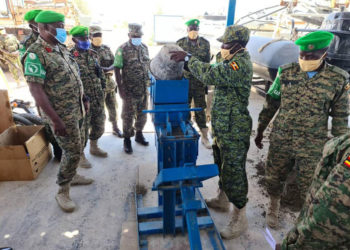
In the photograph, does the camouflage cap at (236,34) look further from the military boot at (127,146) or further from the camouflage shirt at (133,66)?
the military boot at (127,146)

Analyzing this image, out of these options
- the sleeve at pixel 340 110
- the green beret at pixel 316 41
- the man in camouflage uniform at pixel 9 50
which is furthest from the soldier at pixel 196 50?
the man in camouflage uniform at pixel 9 50

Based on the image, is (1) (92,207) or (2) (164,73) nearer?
(2) (164,73)

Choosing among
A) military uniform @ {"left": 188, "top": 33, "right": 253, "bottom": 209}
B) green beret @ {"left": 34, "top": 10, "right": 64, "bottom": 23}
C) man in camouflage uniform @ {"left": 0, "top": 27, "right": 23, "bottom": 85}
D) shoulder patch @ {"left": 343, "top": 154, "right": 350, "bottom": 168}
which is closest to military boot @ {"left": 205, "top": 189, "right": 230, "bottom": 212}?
military uniform @ {"left": 188, "top": 33, "right": 253, "bottom": 209}

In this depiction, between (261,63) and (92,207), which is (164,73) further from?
(261,63)

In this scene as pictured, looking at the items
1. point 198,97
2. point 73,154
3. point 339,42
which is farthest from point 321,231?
point 339,42

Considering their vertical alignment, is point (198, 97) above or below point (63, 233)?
above

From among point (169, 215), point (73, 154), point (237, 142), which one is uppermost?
point (237, 142)

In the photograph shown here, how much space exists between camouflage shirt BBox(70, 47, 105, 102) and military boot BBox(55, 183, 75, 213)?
128 centimetres

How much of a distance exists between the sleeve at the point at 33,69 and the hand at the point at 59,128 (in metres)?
0.39

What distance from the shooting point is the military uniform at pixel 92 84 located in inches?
125

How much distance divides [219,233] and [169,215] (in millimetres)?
604

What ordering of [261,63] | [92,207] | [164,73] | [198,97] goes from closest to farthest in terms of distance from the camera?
[164,73] < [92,207] < [198,97] < [261,63]

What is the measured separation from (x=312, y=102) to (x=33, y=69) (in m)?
2.45

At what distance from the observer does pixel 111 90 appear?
13.4 ft
